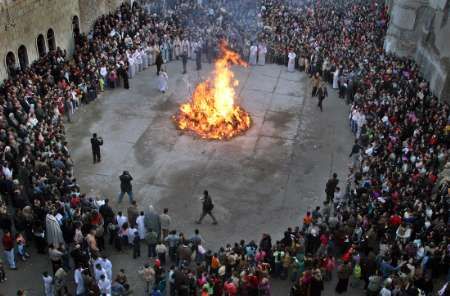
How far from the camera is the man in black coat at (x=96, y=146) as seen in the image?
62.5ft

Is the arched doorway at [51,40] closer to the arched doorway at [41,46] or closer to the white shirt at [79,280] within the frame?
the arched doorway at [41,46]

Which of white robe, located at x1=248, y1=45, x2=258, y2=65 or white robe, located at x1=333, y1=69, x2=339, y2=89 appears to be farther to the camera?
white robe, located at x1=248, y1=45, x2=258, y2=65

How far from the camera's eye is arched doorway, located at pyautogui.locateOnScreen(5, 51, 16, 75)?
22.6m

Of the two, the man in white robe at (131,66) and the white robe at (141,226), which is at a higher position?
the man in white robe at (131,66)

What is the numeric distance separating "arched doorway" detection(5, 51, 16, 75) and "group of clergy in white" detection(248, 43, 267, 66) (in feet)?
35.2

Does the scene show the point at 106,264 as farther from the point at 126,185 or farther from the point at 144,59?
the point at 144,59

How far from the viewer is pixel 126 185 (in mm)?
17219

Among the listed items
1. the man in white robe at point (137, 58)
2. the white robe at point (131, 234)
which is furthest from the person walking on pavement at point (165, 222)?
the man in white robe at point (137, 58)

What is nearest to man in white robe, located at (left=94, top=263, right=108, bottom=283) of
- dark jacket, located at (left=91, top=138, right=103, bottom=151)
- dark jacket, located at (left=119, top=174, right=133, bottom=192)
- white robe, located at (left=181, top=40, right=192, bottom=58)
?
dark jacket, located at (left=119, top=174, right=133, bottom=192)

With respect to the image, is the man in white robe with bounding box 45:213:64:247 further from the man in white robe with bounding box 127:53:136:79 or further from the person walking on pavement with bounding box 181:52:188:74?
the person walking on pavement with bounding box 181:52:188:74

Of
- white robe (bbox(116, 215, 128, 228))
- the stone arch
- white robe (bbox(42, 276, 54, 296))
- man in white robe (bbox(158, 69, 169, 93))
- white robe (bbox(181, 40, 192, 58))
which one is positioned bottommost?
white robe (bbox(42, 276, 54, 296))

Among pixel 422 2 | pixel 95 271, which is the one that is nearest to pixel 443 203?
pixel 95 271

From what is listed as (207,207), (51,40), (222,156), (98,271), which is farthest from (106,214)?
(51,40)

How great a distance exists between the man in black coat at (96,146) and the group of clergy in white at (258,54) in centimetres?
1048
